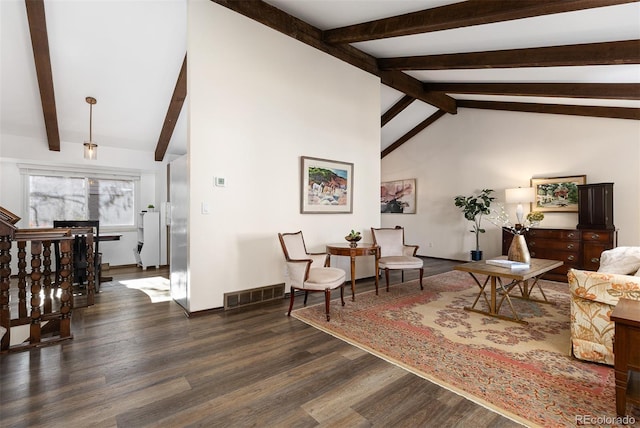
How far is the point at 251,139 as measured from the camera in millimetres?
3898

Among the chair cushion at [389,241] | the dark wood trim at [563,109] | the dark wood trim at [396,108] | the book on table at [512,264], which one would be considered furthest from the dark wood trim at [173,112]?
the dark wood trim at [563,109]

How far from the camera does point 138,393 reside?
200 cm

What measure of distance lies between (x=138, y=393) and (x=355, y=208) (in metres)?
3.86

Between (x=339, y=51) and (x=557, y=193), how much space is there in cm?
486

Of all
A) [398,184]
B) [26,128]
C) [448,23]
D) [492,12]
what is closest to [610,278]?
[492,12]

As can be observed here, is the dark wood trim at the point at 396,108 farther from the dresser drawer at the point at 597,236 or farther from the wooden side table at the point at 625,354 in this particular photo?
the wooden side table at the point at 625,354

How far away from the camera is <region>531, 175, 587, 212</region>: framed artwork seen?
5.57 metres

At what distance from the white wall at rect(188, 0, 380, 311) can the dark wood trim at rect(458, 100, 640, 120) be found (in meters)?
3.65

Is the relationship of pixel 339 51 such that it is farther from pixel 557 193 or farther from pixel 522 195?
pixel 557 193

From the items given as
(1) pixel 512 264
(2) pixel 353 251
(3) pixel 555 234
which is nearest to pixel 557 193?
(3) pixel 555 234

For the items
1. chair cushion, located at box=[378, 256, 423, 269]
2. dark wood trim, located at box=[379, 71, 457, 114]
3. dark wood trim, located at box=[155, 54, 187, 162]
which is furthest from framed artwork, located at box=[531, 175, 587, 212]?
dark wood trim, located at box=[155, 54, 187, 162]

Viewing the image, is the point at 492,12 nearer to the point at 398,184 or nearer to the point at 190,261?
the point at 190,261

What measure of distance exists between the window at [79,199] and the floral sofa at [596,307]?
7881mm

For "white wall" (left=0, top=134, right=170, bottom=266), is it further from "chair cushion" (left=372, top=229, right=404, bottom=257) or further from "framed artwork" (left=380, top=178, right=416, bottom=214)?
"framed artwork" (left=380, top=178, right=416, bottom=214)
